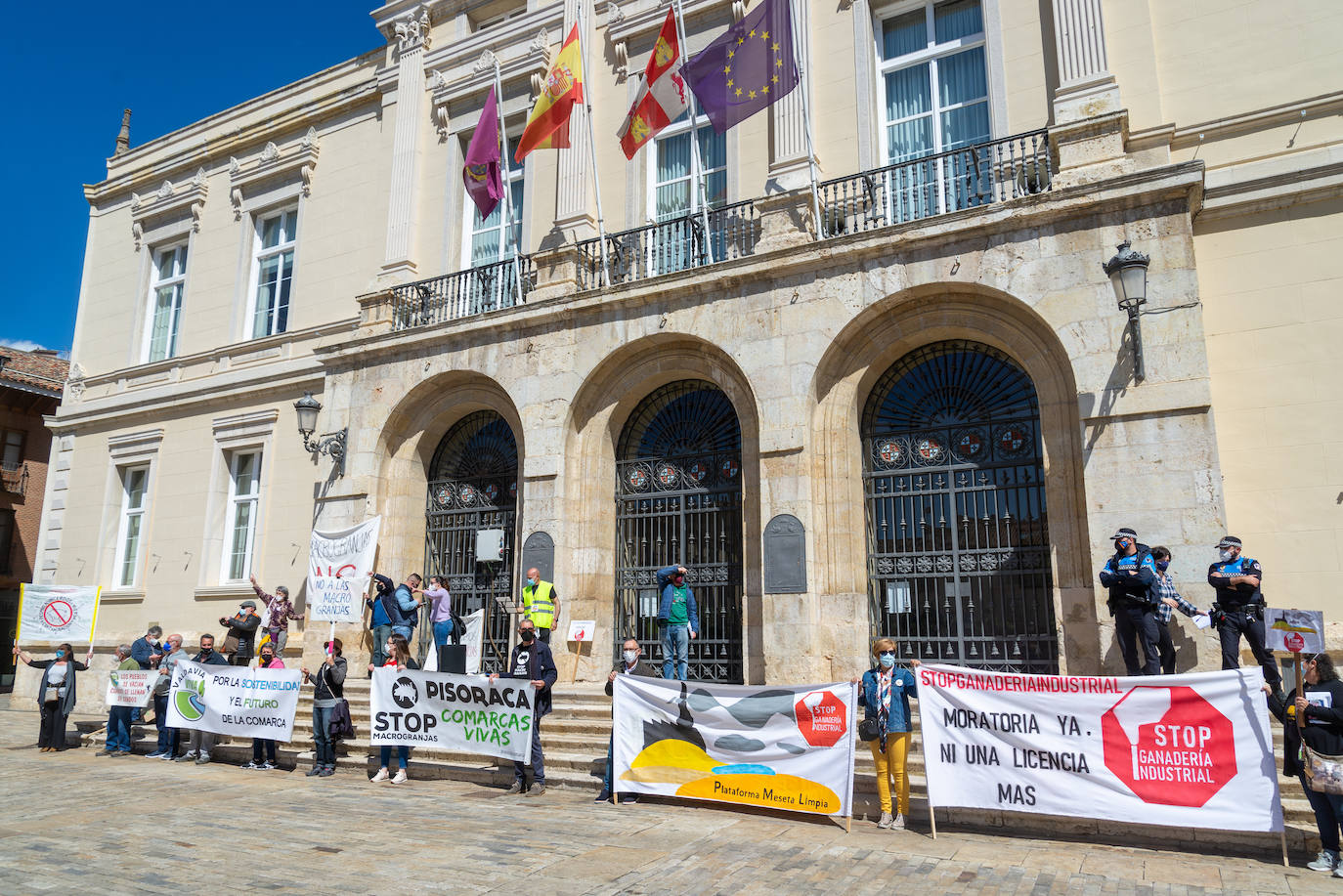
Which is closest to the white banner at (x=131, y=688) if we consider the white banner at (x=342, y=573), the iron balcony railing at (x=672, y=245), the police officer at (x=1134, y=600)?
the white banner at (x=342, y=573)

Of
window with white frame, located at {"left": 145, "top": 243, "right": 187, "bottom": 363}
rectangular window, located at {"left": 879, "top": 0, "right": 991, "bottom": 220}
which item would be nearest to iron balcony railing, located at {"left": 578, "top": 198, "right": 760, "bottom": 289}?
rectangular window, located at {"left": 879, "top": 0, "right": 991, "bottom": 220}

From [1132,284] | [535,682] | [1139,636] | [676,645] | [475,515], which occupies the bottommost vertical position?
[535,682]

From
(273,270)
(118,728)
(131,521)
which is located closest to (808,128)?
(273,270)

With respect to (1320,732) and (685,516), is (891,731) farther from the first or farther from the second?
(685,516)

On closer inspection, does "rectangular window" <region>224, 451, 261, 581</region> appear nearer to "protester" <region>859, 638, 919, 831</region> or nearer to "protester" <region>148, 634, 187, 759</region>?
"protester" <region>148, 634, 187, 759</region>

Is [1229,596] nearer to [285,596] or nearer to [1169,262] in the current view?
[1169,262]

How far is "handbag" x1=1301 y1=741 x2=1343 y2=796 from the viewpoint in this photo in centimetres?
606

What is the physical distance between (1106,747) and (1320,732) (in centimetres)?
135

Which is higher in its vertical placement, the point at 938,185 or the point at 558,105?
the point at 558,105

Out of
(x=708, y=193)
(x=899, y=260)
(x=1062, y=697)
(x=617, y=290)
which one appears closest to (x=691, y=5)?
(x=708, y=193)

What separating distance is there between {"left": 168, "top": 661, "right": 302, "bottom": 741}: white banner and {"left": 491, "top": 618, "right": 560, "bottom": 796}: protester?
3.23 m

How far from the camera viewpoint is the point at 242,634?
1350 centimetres

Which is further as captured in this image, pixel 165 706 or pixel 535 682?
pixel 165 706

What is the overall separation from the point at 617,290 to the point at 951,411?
4879mm
